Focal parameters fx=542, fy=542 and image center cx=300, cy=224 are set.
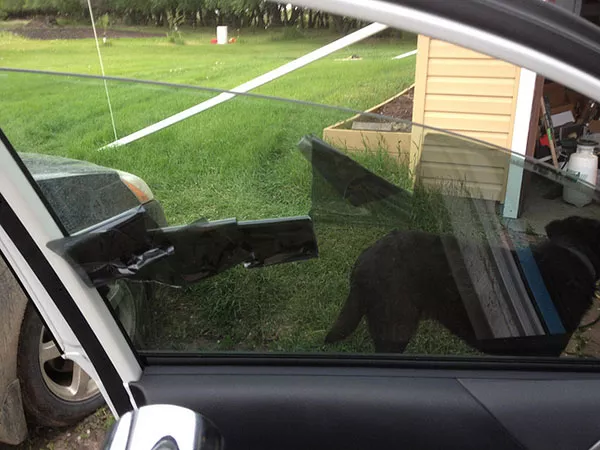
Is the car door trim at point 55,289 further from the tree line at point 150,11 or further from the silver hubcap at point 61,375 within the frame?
the silver hubcap at point 61,375

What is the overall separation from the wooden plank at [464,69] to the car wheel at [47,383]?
3336 mm

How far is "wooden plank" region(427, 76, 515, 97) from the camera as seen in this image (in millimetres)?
4387

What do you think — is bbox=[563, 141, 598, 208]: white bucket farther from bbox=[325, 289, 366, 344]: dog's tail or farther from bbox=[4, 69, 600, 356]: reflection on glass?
bbox=[325, 289, 366, 344]: dog's tail

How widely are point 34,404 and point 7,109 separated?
1644 millimetres

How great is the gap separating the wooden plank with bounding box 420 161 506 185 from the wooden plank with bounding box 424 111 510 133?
10.6 ft

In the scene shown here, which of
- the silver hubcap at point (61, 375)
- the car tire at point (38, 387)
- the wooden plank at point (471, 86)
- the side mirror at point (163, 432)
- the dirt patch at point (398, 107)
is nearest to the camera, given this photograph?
the side mirror at point (163, 432)

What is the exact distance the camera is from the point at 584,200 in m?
1.35

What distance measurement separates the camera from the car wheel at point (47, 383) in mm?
2537

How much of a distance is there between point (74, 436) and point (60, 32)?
6.67ft

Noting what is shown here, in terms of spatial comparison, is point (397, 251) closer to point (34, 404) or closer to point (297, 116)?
point (297, 116)

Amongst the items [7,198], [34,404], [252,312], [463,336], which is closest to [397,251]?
[463,336]

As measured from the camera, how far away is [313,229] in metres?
1.49

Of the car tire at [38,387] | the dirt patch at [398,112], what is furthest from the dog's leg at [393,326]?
the car tire at [38,387]

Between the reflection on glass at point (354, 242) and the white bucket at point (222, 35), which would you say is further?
the white bucket at point (222, 35)
